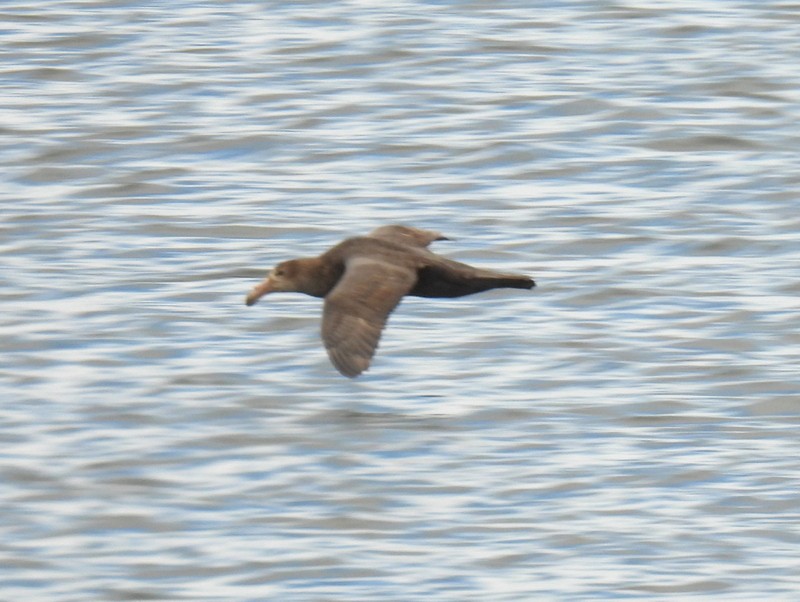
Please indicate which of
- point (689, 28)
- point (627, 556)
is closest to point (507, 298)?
point (627, 556)

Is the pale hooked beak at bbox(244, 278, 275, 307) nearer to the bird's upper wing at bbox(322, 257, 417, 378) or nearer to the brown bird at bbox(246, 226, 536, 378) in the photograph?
the brown bird at bbox(246, 226, 536, 378)

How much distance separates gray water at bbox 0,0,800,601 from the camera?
27.8ft

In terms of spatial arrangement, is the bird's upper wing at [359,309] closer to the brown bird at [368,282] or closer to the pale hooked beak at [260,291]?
the brown bird at [368,282]

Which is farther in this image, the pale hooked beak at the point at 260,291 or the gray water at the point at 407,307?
the pale hooked beak at the point at 260,291

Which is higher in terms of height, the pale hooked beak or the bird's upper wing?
the bird's upper wing

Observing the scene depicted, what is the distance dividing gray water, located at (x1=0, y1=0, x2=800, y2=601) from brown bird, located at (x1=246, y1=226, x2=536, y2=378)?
1.14 feet

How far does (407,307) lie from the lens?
38.7 feet

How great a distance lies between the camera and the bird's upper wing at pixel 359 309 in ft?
31.8

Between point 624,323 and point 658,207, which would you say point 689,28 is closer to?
point 658,207

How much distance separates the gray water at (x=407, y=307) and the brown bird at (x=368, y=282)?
0.35 meters

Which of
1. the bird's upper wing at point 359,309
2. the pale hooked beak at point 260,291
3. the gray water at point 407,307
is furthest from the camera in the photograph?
the pale hooked beak at point 260,291

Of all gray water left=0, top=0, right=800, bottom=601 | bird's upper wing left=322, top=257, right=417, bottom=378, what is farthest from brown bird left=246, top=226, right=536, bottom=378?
gray water left=0, top=0, right=800, bottom=601

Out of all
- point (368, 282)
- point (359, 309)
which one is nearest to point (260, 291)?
point (368, 282)

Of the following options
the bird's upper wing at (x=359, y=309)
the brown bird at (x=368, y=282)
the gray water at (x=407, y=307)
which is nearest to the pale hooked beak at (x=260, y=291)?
the brown bird at (x=368, y=282)
